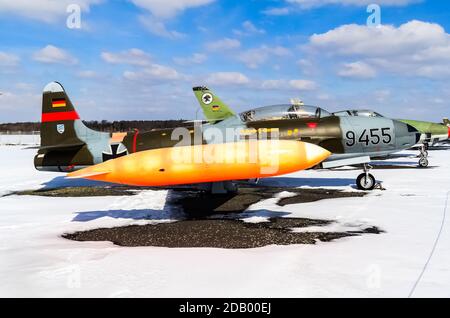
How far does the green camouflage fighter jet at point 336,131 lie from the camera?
37.6 ft

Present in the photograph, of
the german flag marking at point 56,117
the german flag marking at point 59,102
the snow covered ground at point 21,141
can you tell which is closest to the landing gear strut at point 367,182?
the german flag marking at point 56,117

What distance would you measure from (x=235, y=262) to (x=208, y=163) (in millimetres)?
2683

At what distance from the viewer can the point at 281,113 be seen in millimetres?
11922

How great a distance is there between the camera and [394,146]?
11648 mm

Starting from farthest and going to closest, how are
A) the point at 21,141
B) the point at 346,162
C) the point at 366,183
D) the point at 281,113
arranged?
1. the point at 21,141
2. the point at 281,113
3. the point at 366,183
4. the point at 346,162

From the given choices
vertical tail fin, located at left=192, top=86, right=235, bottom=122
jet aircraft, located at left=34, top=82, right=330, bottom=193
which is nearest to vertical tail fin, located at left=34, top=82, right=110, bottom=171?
jet aircraft, located at left=34, top=82, right=330, bottom=193

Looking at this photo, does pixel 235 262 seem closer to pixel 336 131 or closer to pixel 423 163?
pixel 336 131

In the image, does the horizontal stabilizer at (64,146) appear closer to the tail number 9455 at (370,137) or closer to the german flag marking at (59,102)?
the german flag marking at (59,102)

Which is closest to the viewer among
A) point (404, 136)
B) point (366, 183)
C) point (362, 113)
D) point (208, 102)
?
point (404, 136)

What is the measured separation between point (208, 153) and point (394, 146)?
726 centimetres

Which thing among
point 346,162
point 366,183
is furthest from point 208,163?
point 366,183

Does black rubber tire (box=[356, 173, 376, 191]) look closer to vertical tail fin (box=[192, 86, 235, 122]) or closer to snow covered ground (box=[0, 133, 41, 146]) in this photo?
vertical tail fin (box=[192, 86, 235, 122])
